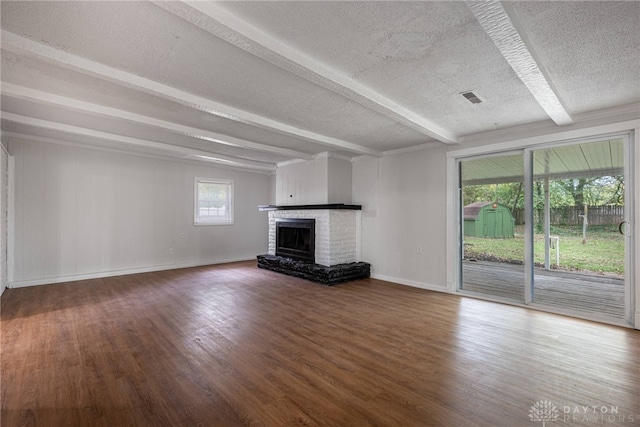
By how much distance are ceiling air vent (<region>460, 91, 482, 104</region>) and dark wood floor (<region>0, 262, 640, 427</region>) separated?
2.43 metres

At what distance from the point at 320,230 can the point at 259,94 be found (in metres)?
3.24

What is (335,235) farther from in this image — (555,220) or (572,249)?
(572,249)

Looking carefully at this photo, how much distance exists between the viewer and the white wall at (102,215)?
4.90 metres

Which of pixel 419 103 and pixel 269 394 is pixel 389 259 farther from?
pixel 269 394

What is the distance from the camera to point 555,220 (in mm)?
4094

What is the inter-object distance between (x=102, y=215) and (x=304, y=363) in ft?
17.3

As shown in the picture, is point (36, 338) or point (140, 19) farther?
point (36, 338)

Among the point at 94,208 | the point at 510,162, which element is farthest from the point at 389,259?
the point at 94,208

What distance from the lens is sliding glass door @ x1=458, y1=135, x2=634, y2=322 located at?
3.51 meters

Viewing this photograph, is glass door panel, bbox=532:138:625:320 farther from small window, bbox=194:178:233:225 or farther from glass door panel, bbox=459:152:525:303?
small window, bbox=194:178:233:225

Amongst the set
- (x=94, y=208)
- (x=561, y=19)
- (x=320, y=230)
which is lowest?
(x=320, y=230)

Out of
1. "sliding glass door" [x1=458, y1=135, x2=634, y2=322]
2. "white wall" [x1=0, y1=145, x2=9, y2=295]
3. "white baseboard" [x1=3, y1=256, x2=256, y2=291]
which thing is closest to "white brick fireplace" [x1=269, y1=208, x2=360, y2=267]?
"sliding glass door" [x1=458, y1=135, x2=634, y2=322]

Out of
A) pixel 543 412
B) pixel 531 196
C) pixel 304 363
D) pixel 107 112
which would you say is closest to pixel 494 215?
pixel 531 196

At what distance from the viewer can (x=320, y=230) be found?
575 cm
